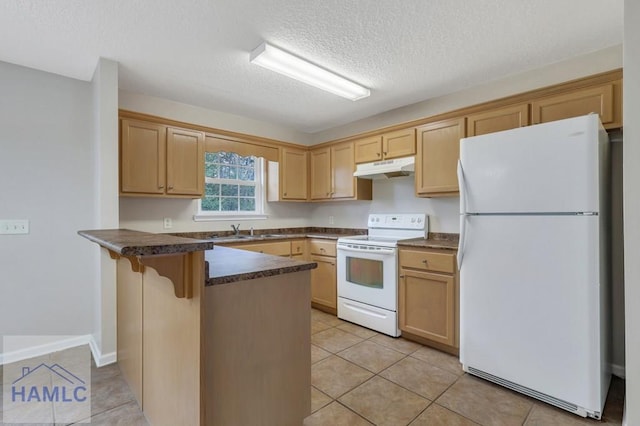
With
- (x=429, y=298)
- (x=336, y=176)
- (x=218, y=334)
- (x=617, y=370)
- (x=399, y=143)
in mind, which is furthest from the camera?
(x=336, y=176)

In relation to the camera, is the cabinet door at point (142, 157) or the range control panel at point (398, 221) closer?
the cabinet door at point (142, 157)

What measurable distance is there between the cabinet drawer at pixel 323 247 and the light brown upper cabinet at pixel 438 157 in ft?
3.87

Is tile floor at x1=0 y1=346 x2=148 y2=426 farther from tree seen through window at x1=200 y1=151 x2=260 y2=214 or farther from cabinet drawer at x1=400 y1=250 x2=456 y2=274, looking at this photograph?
cabinet drawer at x1=400 y1=250 x2=456 y2=274

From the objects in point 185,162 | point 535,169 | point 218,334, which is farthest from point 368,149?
point 218,334

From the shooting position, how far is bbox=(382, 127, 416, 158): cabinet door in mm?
3250

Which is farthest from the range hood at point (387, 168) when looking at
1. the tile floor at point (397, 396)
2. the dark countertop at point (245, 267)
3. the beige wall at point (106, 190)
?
the beige wall at point (106, 190)

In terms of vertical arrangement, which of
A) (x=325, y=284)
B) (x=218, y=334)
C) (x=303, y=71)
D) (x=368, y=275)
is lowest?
(x=325, y=284)

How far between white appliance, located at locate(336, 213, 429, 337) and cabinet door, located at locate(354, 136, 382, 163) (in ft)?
2.43

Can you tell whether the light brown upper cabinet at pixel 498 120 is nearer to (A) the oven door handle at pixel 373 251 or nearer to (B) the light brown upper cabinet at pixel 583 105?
(B) the light brown upper cabinet at pixel 583 105

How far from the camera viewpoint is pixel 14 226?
2.49m

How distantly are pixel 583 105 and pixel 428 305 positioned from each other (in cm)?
198

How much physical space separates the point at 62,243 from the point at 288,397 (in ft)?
8.30

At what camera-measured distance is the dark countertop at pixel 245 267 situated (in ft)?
4.25

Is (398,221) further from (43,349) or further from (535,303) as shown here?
(43,349)
